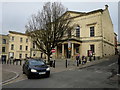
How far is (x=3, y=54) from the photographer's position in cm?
4753

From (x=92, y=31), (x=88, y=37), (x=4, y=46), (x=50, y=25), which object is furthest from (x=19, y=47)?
(x=50, y=25)

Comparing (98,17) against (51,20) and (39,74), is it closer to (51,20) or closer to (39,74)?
(51,20)

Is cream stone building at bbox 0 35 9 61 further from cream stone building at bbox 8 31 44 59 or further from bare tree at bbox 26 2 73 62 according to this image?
bare tree at bbox 26 2 73 62

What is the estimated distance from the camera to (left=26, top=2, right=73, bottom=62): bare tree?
17.3 metres

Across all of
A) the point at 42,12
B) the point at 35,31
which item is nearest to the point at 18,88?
the point at 35,31

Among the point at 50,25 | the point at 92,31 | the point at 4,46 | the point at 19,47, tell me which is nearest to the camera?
the point at 50,25

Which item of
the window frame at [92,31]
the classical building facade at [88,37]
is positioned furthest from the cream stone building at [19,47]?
the window frame at [92,31]

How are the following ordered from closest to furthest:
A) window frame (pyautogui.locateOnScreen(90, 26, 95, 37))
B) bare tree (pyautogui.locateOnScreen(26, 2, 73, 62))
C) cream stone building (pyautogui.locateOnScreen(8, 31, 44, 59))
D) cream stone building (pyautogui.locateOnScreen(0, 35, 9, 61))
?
bare tree (pyautogui.locateOnScreen(26, 2, 73, 62))
window frame (pyautogui.locateOnScreen(90, 26, 95, 37))
cream stone building (pyautogui.locateOnScreen(8, 31, 44, 59))
cream stone building (pyautogui.locateOnScreen(0, 35, 9, 61))

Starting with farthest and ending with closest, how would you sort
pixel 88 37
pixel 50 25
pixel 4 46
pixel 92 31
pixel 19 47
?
pixel 19 47, pixel 4 46, pixel 88 37, pixel 92 31, pixel 50 25

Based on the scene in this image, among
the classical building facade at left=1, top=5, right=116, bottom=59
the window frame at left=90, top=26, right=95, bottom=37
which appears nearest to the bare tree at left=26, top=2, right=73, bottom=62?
the classical building facade at left=1, top=5, right=116, bottom=59

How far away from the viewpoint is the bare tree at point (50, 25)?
17.3 meters

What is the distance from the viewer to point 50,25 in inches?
679

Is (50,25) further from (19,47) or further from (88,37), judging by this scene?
(19,47)

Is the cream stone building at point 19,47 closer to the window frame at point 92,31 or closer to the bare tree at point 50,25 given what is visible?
the window frame at point 92,31
